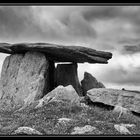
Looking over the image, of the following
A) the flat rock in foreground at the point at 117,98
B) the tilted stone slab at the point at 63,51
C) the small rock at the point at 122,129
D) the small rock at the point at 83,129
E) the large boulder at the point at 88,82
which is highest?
the tilted stone slab at the point at 63,51

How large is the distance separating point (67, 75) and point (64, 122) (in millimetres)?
14792

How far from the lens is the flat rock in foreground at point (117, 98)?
23.2m

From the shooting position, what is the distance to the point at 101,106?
23594 millimetres

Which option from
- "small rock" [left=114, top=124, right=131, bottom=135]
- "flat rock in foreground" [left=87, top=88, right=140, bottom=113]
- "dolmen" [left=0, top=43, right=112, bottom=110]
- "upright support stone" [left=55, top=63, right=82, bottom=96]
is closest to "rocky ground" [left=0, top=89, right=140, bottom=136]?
"small rock" [left=114, top=124, right=131, bottom=135]

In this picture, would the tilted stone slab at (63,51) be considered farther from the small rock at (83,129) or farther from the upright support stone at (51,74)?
the small rock at (83,129)

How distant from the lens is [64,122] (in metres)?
16.4

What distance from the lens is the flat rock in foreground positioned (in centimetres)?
2319

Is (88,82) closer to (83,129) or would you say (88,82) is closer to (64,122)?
(64,122)

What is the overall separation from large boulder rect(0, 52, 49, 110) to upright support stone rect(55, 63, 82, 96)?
3157mm

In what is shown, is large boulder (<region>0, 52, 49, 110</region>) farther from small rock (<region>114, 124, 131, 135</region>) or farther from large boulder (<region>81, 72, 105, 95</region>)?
small rock (<region>114, 124, 131, 135</region>)

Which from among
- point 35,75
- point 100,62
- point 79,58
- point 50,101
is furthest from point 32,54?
point 50,101

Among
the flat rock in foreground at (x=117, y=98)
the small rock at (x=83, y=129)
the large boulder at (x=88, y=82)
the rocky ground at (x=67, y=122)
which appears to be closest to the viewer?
the small rock at (x=83, y=129)

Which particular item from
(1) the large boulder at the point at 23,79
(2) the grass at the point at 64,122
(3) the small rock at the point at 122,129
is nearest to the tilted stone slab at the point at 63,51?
(1) the large boulder at the point at 23,79

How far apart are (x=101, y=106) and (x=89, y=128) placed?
9.02 m
